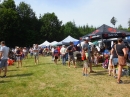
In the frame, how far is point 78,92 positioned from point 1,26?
44.4 meters

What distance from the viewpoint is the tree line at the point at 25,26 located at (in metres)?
48.2

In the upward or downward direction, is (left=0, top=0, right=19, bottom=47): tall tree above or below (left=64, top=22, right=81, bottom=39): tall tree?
below

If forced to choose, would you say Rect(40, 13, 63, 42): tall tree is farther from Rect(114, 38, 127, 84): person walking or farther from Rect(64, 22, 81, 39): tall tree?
Rect(114, 38, 127, 84): person walking

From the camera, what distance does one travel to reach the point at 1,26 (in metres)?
47.8

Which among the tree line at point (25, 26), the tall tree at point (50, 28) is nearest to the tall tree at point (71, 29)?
the tree line at point (25, 26)

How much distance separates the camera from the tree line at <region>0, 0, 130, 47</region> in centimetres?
4825

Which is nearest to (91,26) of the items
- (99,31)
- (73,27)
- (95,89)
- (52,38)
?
(73,27)

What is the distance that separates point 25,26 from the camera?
60562 millimetres

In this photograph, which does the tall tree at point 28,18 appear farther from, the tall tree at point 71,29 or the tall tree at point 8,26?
the tall tree at point 71,29

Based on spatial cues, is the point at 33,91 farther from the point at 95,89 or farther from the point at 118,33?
the point at 118,33

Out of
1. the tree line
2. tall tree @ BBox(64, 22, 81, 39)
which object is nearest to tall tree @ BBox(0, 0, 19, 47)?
the tree line

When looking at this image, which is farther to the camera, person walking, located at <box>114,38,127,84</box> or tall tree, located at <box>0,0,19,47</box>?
tall tree, located at <box>0,0,19,47</box>

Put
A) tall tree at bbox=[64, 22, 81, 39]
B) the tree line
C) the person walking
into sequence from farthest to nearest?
tall tree at bbox=[64, 22, 81, 39] < the tree line < the person walking

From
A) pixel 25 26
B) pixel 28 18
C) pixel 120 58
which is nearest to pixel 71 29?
pixel 28 18
